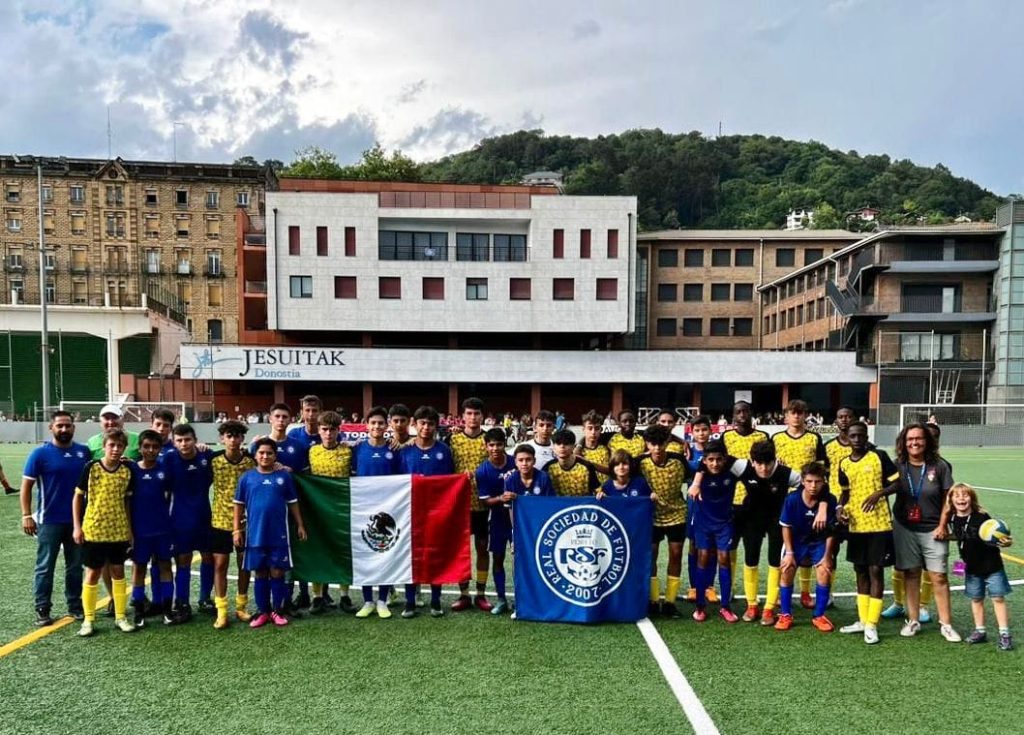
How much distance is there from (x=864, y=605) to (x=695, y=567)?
4.89 feet

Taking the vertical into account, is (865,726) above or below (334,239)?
below

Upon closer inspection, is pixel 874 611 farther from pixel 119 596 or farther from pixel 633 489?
pixel 119 596

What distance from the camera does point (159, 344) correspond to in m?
42.8

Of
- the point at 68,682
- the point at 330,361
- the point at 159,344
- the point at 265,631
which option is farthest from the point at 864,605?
the point at 159,344

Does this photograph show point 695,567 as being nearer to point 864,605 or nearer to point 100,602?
point 864,605

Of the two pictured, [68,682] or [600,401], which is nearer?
[68,682]

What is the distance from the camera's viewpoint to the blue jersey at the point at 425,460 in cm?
686

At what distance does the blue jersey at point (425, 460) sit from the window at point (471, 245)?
3529cm

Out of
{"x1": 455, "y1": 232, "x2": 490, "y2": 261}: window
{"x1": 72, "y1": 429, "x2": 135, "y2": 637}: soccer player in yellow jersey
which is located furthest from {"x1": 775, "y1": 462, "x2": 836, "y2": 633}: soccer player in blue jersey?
{"x1": 455, "y1": 232, "x2": 490, "y2": 261}: window

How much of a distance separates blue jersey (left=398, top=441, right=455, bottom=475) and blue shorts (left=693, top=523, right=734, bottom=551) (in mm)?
2537

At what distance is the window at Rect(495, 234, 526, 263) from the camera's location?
1629 inches

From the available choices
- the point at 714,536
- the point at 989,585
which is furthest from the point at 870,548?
the point at 714,536

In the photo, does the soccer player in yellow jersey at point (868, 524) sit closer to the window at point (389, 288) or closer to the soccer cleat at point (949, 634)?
the soccer cleat at point (949, 634)

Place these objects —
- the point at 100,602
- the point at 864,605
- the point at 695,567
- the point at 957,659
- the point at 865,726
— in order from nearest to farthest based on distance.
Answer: the point at 865,726
the point at 957,659
the point at 864,605
the point at 695,567
the point at 100,602
